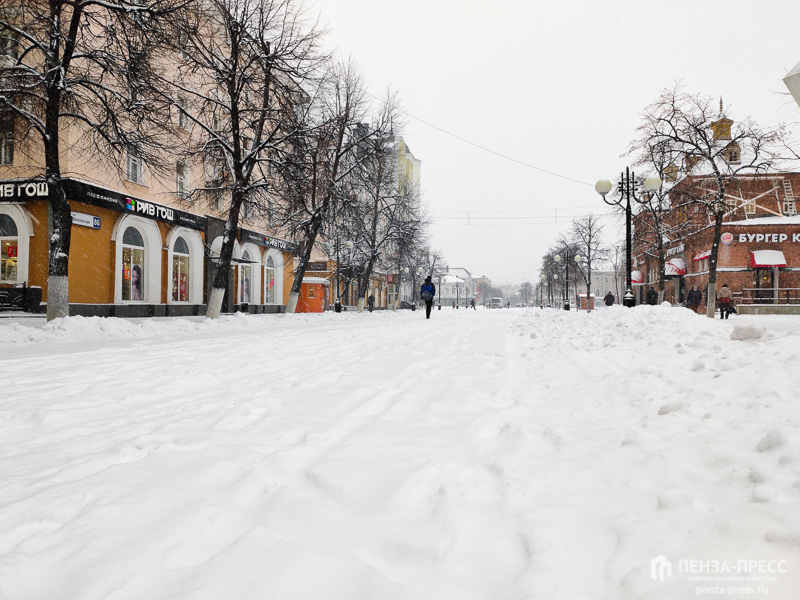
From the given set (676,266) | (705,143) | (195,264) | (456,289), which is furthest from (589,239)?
(456,289)

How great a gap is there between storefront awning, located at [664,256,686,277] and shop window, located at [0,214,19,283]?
41.0 m

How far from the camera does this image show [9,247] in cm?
1664

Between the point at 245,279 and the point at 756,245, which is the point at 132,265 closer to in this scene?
the point at 245,279

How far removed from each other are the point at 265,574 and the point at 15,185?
2012cm

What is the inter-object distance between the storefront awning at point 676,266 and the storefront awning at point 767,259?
658 centimetres

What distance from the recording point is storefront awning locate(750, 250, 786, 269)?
96.8ft

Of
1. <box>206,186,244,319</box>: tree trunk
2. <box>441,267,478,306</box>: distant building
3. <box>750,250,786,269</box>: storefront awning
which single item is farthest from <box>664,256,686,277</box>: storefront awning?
<box>441,267,478,306</box>: distant building

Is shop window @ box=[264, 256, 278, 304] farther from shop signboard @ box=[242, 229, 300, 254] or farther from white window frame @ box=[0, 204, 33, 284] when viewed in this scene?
white window frame @ box=[0, 204, 33, 284]

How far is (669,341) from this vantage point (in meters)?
6.40

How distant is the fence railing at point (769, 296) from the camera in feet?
96.7

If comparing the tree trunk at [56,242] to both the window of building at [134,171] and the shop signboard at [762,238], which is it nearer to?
the window of building at [134,171]

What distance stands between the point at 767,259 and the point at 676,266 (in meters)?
7.53

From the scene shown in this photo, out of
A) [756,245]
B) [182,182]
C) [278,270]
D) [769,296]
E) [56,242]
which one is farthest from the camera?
[278,270]

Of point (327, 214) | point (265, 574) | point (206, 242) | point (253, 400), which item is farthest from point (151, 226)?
point (265, 574)
